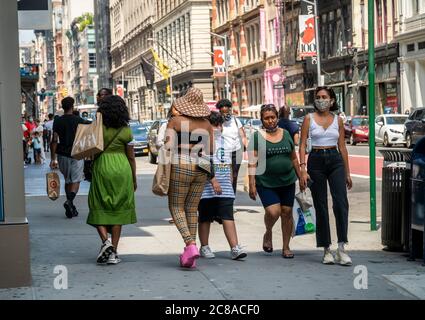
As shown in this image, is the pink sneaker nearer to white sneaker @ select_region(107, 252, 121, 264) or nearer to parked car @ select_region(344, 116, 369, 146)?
white sneaker @ select_region(107, 252, 121, 264)

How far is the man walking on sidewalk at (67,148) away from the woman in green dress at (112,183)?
492 cm

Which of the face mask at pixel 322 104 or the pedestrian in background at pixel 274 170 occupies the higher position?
the face mask at pixel 322 104

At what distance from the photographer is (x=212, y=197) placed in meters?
10.7

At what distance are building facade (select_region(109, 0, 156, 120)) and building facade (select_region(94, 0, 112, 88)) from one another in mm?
8301

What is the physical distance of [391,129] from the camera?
139 ft

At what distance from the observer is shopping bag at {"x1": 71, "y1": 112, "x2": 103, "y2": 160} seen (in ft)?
32.7

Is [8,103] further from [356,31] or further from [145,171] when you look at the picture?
[356,31]

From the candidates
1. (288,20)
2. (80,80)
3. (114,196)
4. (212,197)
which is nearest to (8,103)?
(114,196)

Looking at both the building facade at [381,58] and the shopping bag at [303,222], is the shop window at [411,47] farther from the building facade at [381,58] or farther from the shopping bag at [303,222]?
the shopping bag at [303,222]

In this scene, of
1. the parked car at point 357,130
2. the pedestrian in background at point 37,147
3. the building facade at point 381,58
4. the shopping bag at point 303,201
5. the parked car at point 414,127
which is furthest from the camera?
the building facade at point 381,58

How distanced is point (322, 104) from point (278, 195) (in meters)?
1.17

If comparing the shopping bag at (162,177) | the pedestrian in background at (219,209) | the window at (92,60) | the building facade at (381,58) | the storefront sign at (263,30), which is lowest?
the pedestrian in background at (219,209)

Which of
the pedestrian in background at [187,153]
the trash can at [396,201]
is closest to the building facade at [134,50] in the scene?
the trash can at [396,201]

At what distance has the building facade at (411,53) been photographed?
48.8 metres
